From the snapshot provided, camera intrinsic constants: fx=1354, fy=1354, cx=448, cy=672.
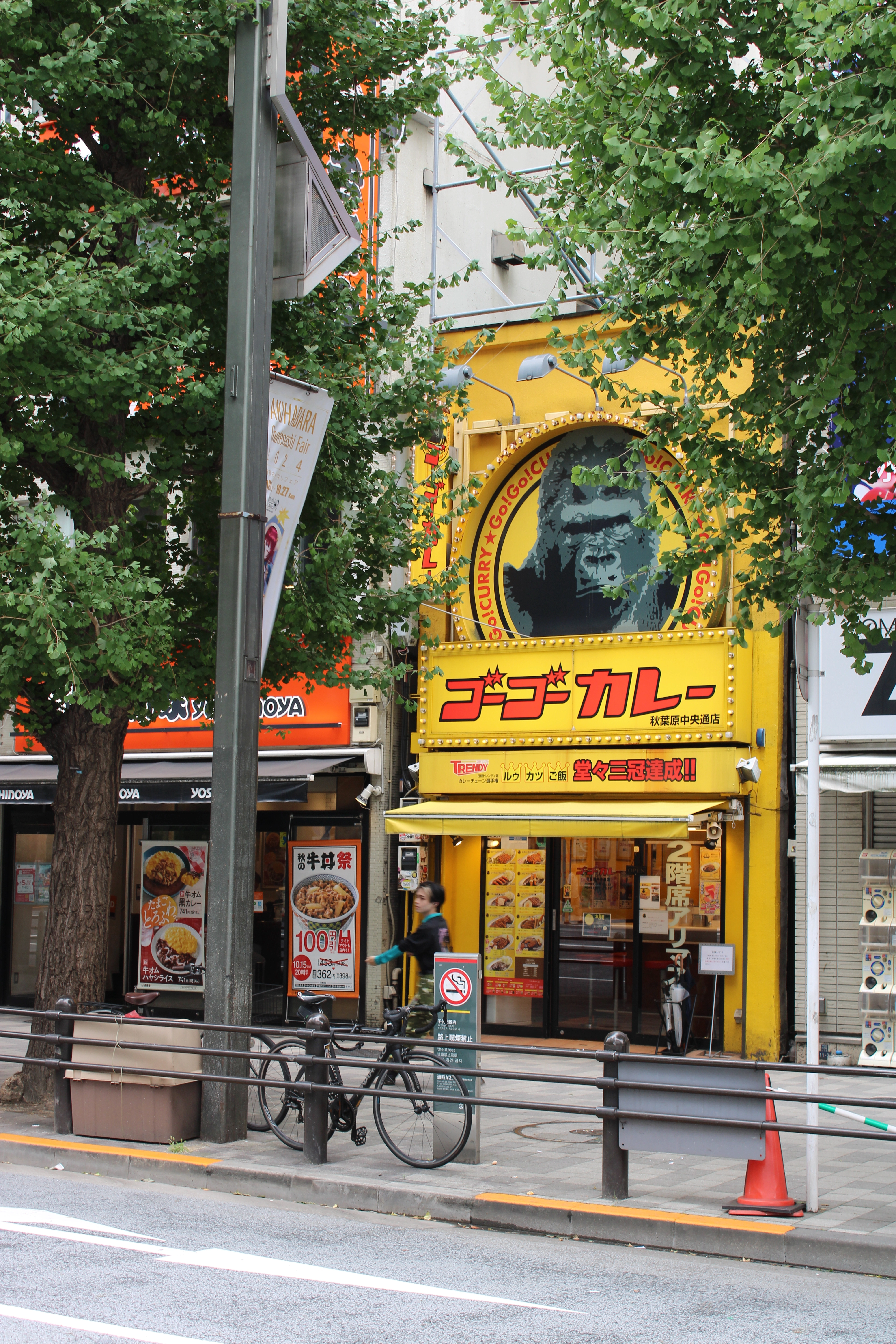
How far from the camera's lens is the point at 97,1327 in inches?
217

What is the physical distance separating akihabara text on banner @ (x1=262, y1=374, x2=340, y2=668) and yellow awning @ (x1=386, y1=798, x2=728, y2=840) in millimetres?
4558

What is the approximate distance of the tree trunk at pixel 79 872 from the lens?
10.7 meters

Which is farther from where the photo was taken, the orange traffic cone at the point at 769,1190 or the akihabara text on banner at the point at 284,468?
the akihabara text on banner at the point at 284,468

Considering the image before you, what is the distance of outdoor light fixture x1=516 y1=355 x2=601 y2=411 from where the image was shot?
15.1 m

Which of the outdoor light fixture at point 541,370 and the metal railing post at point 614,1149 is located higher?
the outdoor light fixture at point 541,370

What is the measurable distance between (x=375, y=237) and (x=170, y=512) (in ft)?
19.7

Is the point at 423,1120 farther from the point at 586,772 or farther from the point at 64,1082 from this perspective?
the point at 586,772

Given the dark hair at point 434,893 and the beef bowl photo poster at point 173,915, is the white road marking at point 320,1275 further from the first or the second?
the beef bowl photo poster at point 173,915

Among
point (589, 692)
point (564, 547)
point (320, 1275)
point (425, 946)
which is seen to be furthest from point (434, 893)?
point (564, 547)

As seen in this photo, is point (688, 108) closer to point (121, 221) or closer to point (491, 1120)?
point (121, 221)

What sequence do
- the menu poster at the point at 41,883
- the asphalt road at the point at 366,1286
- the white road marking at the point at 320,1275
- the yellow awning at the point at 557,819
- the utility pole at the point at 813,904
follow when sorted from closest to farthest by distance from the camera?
the asphalt road at the point at 366,1286 → the white road marking at the point at 320,1275 → the utility pole at the point at 813,904 → the yellow awning at the point at 557,819 → the menu poster at the point at 41,883

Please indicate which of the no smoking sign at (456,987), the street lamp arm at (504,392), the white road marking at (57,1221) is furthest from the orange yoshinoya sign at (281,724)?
the white road marking at (57,1221)

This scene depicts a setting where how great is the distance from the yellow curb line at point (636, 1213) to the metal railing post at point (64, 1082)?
3.38 m

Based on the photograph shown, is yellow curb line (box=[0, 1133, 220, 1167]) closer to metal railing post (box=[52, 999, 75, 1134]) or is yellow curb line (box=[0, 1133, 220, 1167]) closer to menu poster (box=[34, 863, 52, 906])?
metal railing post (box=[52, 999, 75, 1134])
